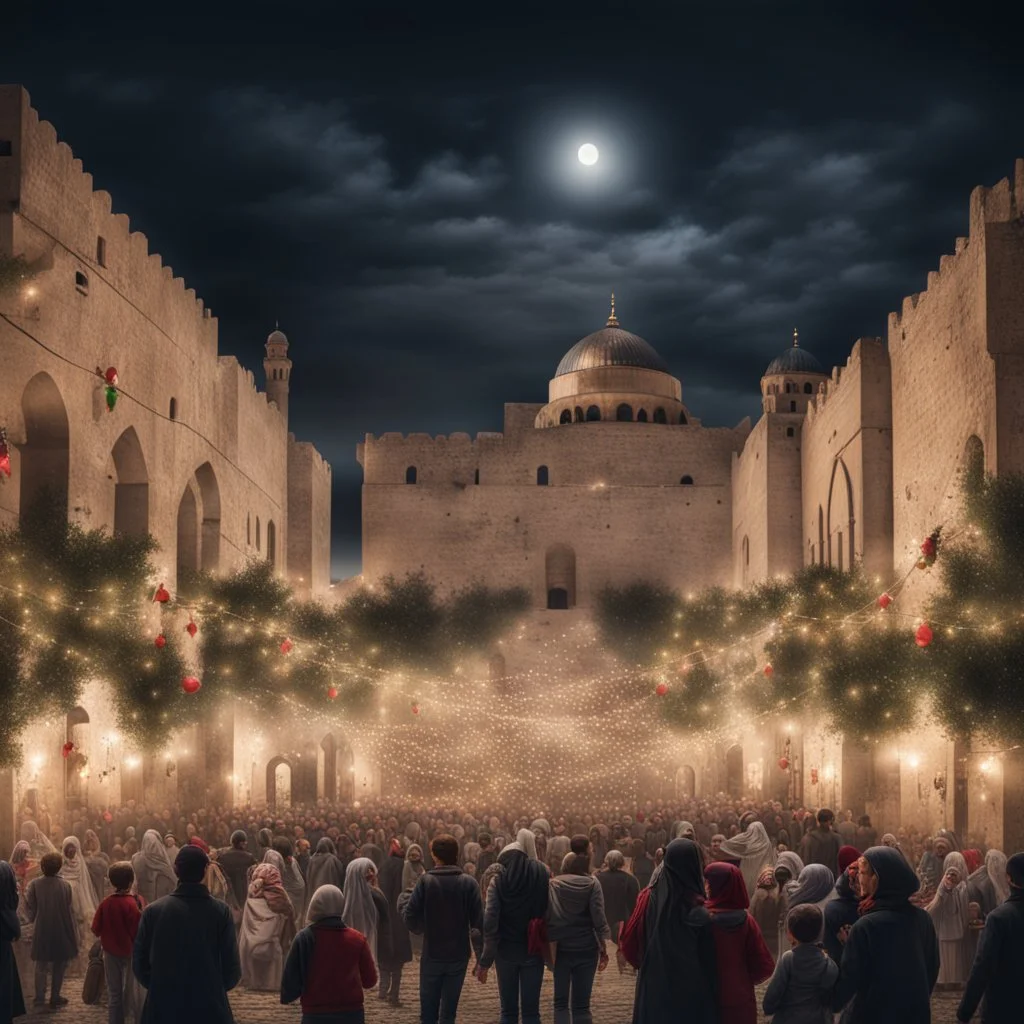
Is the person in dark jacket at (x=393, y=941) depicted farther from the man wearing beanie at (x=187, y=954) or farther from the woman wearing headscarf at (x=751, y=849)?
the man wearing beanie at (x=187, y=954)

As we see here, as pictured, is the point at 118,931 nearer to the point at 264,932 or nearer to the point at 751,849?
the point at 264,932

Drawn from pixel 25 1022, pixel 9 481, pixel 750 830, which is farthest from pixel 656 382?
pixel 25 1022

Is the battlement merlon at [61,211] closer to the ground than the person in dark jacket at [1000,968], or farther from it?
farther from it

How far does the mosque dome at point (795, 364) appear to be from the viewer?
5422 cm

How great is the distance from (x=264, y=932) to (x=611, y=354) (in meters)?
44.1

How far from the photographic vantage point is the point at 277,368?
1839 inches

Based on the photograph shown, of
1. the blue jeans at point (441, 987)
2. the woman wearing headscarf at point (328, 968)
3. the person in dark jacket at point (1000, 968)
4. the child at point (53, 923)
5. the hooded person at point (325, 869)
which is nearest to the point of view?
the person in dark jacket at point (1000, 968)

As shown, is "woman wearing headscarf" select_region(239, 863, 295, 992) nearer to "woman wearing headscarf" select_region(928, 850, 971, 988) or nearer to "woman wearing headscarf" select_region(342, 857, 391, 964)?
"woman wearing headscarf" select_region(342, 857, 391, 964)

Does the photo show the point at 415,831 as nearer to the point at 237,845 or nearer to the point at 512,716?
the point at 237,845

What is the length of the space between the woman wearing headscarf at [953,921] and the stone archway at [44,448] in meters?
16.0

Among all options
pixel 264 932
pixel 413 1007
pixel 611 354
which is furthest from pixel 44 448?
pixel 611 354

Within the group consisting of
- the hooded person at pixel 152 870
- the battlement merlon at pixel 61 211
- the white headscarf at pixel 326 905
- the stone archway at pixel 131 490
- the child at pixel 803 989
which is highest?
the battlement merlon at pixel 61 211

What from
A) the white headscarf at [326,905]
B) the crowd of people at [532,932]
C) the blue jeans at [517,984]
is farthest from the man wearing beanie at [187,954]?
the blue jeans at [517,984]

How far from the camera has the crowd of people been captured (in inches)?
250
